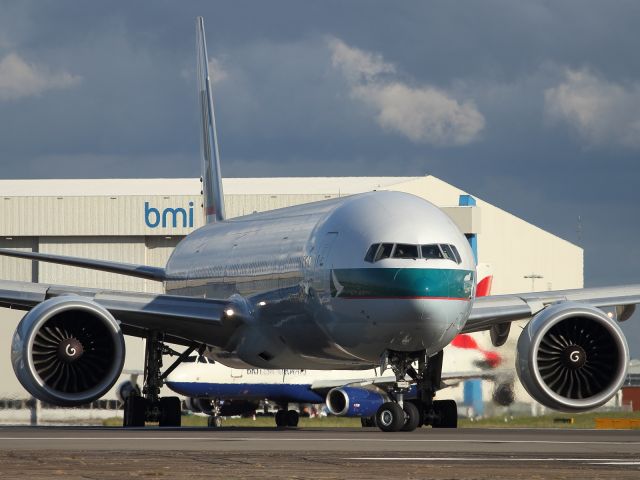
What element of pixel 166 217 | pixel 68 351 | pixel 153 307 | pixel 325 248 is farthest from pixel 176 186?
pixel 325 248

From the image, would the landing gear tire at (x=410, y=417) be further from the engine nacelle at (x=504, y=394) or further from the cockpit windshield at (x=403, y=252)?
the engine nacelle at (x=504, y=394)

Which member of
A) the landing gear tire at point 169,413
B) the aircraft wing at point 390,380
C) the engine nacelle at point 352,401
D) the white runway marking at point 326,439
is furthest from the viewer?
the engine nacelle at point 352,401

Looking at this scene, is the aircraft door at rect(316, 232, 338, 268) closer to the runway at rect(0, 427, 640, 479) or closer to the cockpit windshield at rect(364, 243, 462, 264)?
the cockpit windshield at rect(364, 243, 462, 264)

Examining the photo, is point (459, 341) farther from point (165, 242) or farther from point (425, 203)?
point (165, 242)

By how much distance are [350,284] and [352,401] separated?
1832 cm

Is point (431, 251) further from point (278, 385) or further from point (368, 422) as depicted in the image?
point (278, 385)

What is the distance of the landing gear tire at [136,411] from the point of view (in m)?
29.1

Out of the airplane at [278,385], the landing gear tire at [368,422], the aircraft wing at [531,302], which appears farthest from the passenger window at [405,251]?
the airplane at [278,385]

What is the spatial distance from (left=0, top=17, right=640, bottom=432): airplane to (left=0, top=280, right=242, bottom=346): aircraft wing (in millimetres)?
26

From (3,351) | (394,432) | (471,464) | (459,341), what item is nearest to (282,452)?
(471,464)

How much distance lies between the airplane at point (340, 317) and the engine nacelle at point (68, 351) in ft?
0.08

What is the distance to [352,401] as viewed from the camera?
4178 cm

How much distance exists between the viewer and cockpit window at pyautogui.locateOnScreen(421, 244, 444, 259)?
77.5 ft

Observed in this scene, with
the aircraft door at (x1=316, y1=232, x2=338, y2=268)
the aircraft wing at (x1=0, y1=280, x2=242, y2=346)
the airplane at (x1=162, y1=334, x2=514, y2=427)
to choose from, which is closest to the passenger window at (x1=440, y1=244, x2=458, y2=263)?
the aircraft door at (x1=316, y1=232, x2=338, y2=268)
